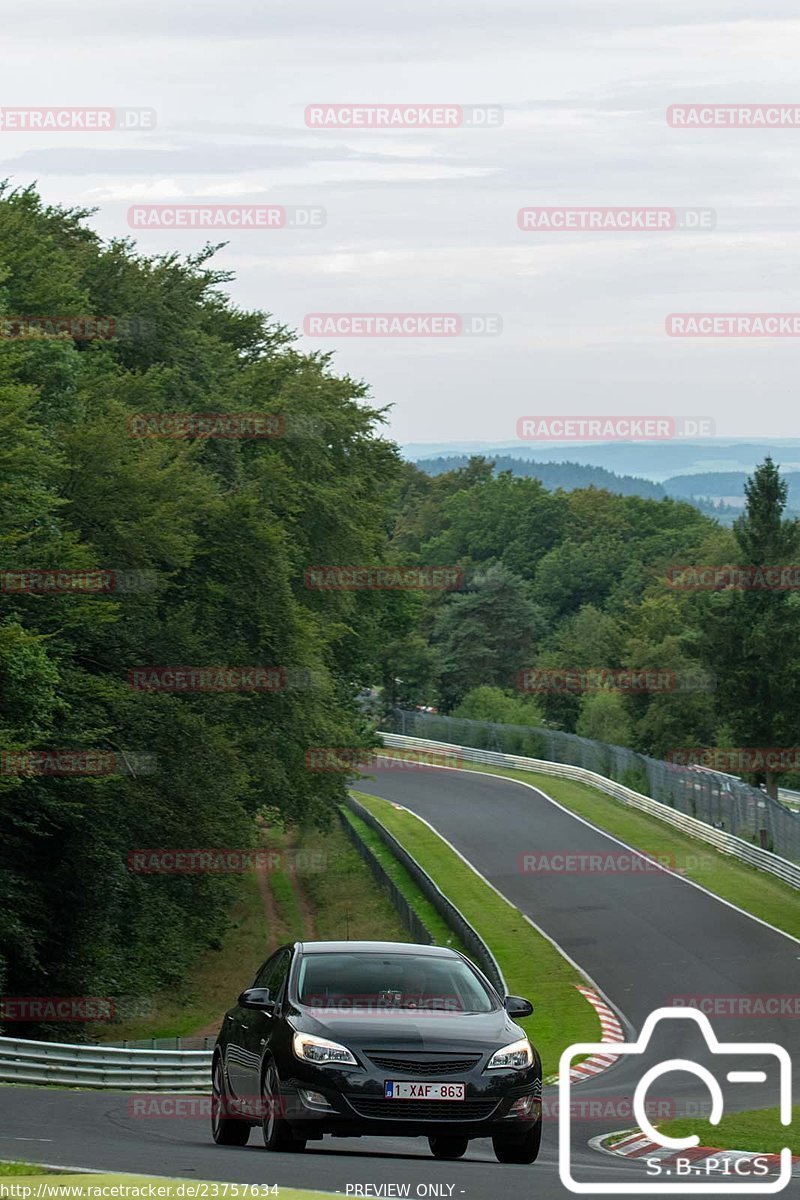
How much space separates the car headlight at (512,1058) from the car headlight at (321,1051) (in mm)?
908

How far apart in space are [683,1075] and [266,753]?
14612mm

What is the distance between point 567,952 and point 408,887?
395 inches

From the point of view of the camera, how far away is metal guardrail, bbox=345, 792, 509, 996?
35747 millimetres

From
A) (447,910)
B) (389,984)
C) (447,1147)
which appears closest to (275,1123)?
(389,984)

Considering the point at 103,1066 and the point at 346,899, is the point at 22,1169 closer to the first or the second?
the point at 103,1066

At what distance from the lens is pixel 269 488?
43.8m

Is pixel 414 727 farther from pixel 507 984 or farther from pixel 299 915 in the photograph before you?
pixel 507 984

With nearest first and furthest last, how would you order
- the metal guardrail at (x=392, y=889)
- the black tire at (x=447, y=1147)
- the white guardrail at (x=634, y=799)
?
the black tire at (x=447, y=1147), the metal guardrail at (x=392, y=889), the white guardrail at (x=634, y=799)

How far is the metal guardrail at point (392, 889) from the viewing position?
40441 mm

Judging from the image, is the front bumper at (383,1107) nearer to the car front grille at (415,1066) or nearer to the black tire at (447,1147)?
the car front grille at (415,1066)

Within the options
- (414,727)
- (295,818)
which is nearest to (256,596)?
(295,818)

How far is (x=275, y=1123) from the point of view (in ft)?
39.0

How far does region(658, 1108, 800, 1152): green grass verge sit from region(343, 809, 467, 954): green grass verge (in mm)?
15271

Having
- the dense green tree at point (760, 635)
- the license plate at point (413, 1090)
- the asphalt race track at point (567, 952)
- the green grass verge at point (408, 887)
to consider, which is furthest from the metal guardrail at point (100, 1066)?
the dense green tree at point (760, 635)
